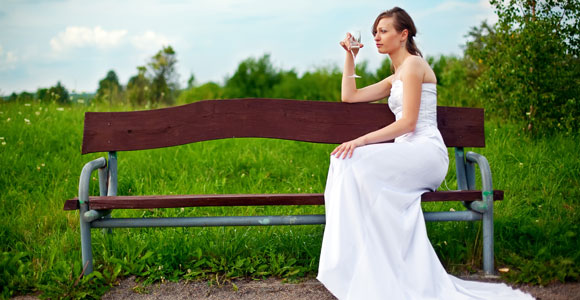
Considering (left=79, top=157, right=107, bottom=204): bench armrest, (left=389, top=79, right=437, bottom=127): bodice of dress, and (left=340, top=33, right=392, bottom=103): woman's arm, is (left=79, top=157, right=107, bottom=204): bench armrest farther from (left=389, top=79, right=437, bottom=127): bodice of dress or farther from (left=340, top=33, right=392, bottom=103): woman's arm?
(left=389, top=79, right=437, bottom=127): bodice of dress

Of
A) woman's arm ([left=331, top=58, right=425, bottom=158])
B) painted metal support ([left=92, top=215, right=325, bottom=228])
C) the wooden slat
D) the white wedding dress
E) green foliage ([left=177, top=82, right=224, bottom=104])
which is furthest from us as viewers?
green foliage ([left=177, top=82, right=224, bottom=104])

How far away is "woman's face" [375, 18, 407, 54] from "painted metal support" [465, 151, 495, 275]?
2.82ft

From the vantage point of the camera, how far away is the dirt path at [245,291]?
3012mm

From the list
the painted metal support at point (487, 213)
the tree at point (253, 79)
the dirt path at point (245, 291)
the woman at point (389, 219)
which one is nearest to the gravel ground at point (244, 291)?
the dirt path at point (245, 291)

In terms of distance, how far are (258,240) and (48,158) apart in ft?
9.44

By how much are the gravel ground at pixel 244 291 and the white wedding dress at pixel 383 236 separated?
269 mm

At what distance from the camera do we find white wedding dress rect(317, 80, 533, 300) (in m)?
2.76

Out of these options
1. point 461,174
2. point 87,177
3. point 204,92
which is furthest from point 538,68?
point 204,92

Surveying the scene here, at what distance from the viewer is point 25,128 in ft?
19.6

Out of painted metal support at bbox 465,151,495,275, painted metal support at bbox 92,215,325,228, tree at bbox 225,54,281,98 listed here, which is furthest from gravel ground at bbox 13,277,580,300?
tree at bbox 225,54,281,98

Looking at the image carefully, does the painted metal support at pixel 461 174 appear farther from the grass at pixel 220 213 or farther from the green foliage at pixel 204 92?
the green foliage at pixel 204 92

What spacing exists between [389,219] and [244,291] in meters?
0.93

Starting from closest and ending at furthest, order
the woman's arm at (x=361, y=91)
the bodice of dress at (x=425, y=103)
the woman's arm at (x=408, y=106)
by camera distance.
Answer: the woman's arm at (x=408, y=106) < the bodice of dress at (x=425, y=103) < the woman's arm at (x=361, y=91)

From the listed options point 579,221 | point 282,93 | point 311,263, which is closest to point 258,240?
point 311,263
